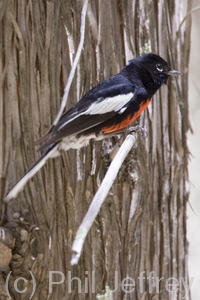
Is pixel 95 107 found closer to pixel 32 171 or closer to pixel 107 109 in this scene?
pixel 107 109

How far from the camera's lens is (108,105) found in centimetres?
260

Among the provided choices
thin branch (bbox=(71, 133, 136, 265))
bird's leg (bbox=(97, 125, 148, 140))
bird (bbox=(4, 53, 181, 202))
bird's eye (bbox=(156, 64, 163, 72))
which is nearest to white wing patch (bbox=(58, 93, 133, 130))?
bird (bbox=(4, 53, 181, 202))

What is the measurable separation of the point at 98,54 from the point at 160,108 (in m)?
0.46

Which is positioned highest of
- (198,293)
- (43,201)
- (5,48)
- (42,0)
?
(42,0)

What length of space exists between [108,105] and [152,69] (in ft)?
1.21

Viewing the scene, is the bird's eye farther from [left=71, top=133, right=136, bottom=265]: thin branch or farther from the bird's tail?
[left=71, top=133, right=136, bottom=265]: thin branch

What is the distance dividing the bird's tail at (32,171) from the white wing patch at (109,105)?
7.0 inches

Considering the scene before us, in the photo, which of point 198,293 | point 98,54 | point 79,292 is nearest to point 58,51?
point 98,54

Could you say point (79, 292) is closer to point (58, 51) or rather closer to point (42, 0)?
point (58, 51)

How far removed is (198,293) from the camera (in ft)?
13.7

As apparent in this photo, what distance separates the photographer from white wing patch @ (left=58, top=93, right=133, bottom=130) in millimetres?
2520

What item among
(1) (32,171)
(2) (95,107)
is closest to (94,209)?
(1) (32,171)

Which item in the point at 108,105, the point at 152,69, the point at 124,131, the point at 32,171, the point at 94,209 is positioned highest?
the point at 152,69

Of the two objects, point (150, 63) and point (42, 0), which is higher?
point (42, 0)
